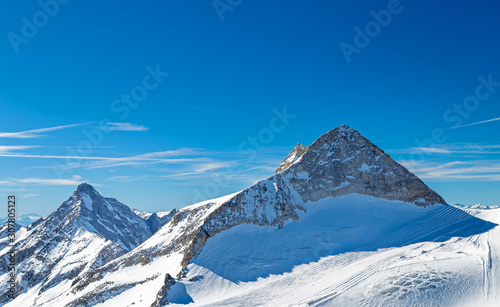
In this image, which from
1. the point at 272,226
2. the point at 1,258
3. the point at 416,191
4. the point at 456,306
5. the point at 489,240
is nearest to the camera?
the point at 456,306

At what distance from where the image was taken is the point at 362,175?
71.6 metres

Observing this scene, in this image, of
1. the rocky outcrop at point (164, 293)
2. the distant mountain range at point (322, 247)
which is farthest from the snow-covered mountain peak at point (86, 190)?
the rocky outcrop at point (164, 293)

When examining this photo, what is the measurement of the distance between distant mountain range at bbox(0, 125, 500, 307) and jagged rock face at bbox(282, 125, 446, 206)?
225mm

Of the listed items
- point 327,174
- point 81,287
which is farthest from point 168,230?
point 327,174

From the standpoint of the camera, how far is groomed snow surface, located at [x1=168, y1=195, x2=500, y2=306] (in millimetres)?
→ 43156

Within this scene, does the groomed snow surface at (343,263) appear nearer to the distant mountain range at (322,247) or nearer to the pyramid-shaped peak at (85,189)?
the distant mountain range at (322,247)

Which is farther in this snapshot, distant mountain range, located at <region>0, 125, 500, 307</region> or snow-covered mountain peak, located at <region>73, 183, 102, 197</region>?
snow-covered mountain peak, located at <region>73, 183, 102, 197</region>

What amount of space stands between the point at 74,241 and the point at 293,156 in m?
114

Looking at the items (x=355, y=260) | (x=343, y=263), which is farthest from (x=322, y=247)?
(x=355, y=260)

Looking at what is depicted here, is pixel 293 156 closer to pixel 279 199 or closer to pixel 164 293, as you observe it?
pixel 279 199

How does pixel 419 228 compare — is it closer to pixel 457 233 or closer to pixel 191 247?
pixel 457 233

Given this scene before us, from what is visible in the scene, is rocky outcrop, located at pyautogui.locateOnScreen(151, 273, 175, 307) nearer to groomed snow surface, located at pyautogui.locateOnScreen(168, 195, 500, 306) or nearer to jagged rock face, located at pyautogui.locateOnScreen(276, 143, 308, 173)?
groomed snow surface, located at pyautogui.locateOnScreen(168, 195, 500, 306)

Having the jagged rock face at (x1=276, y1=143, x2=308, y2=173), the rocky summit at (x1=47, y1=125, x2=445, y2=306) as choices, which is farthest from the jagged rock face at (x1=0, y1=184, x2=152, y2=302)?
the jagged rock face at (x1=276, y1=143, x2=308, y2=173)

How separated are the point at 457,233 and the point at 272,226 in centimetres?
3292
